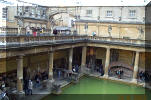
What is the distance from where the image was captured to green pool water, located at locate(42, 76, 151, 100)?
22.0 meters

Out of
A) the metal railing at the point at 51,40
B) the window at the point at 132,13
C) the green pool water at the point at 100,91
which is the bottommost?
the green pool water at the point at 100,91

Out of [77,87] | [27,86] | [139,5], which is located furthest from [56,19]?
[27,86]

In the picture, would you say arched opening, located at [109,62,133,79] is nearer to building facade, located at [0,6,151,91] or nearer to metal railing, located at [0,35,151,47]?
building facade, located at [0,6,151,91]

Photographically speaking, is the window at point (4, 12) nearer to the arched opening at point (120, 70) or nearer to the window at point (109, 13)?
the window at point (109, 13)

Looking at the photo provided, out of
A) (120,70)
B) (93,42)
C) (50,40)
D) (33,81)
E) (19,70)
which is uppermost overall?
(50,40)

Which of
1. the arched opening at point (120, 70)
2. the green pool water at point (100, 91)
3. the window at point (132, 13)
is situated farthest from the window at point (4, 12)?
Answer: the window at point (132, 13)

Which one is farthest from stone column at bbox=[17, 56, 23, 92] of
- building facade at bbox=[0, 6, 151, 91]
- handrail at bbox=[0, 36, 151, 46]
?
building facade at bbox=[0, 6, 151, 91]

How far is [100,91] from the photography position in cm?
2431

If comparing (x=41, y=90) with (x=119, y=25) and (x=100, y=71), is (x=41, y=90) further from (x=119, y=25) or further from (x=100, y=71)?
(x=119, y=25)

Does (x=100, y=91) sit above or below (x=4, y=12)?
below

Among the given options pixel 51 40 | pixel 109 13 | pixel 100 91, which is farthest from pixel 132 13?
pixel 51 40

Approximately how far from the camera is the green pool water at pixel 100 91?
2195 cm

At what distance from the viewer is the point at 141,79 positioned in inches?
1162

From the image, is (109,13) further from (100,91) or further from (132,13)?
(100,91)
